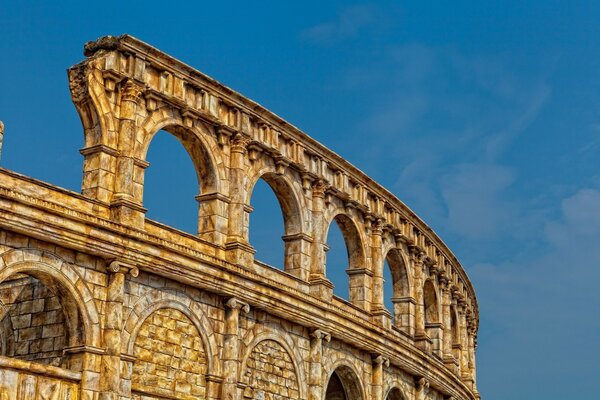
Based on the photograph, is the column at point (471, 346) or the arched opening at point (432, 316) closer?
the arched opening at point (432, 316)

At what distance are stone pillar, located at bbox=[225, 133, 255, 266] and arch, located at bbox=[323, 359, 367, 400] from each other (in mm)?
4995

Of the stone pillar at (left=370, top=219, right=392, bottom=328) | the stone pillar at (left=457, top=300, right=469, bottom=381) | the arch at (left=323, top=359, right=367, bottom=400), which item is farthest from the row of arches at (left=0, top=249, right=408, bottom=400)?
the stone pillar at (left=457, top=300, right=469, bottom=381)

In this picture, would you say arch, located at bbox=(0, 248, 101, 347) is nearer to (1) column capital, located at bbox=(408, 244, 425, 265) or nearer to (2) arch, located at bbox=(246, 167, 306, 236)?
(2) arch, located at bbox=(246, 167, 306, 236)

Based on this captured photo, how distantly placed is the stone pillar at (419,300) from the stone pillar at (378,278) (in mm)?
2835

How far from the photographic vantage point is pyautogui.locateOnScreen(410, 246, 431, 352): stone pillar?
102 feet

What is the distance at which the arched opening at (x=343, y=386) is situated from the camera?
1039 inches

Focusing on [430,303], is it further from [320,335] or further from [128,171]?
[128,171]

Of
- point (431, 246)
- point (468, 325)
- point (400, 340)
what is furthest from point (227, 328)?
point (468, 325)

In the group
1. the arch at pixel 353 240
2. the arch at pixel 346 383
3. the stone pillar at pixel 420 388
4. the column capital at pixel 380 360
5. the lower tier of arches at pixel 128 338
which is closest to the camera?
the lower tier of arches at pixel 128 338

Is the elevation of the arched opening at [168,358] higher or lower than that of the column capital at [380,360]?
lower

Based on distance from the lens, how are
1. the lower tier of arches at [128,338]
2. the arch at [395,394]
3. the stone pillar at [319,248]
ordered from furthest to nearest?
the arch at [395,394], the stone pillar at [319,248], the lower tier of arches at [128,338]

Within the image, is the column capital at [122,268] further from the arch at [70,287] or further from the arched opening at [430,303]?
the arched opening at [430,303]

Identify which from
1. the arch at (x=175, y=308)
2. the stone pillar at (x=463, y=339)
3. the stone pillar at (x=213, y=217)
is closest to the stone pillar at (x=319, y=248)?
the stone pillar at (x=213, y=217)

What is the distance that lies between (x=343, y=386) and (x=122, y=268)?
9586mm
